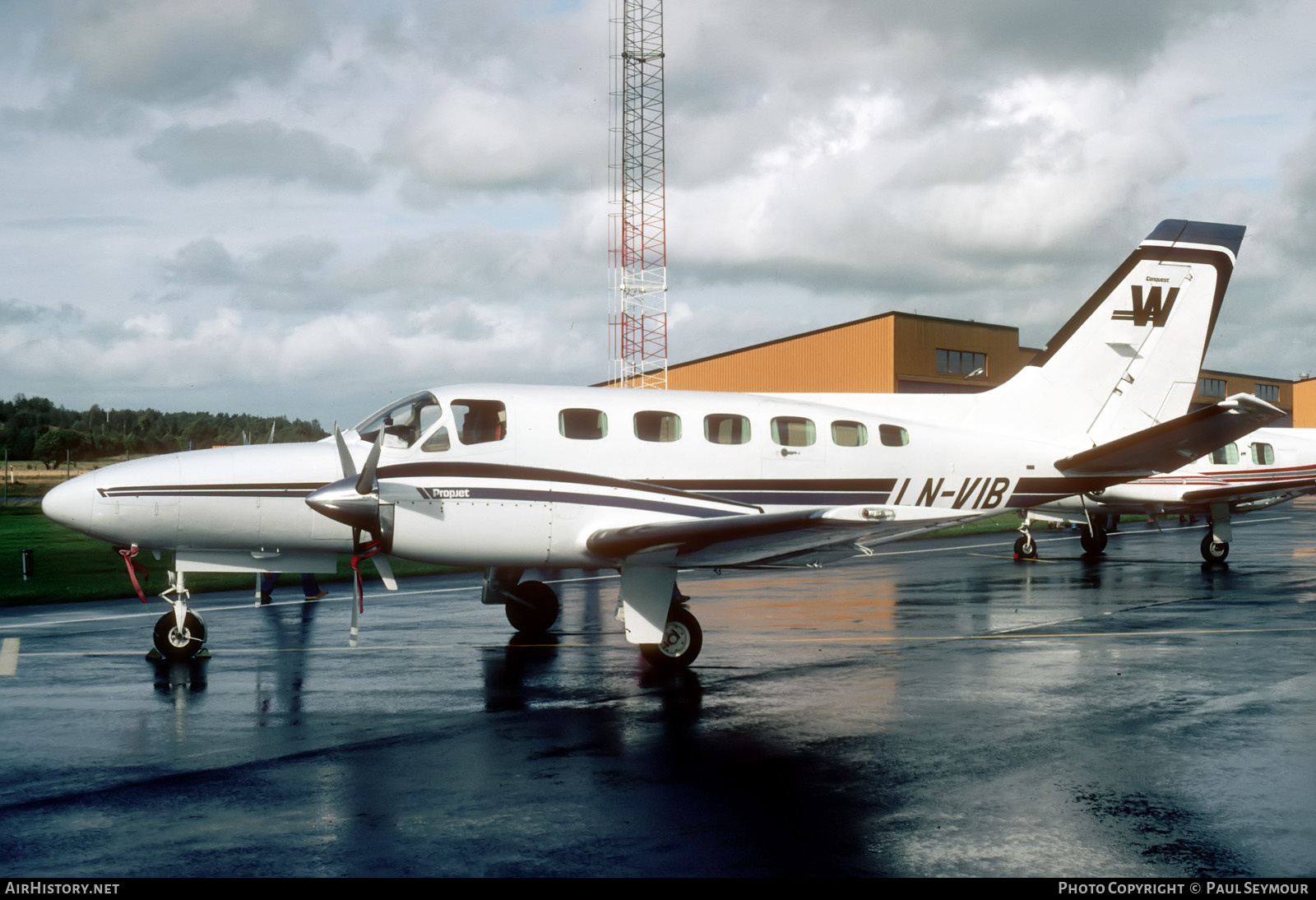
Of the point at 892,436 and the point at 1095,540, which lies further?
the point at 1095,540

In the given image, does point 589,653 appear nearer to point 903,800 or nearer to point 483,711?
point 483,711

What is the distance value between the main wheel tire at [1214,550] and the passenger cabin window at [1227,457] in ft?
8.52

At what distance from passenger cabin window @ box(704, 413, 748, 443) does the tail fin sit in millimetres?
4708

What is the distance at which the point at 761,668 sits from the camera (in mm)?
11695

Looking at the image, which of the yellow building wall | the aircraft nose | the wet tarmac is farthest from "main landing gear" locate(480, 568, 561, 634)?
the yellow building wall

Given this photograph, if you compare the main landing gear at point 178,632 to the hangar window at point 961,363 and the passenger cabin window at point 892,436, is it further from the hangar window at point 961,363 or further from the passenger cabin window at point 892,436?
the hangar window at point 961,363

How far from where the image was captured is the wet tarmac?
582cm

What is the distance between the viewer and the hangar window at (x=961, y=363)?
54094 millimetres

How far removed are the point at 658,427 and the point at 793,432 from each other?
74.5 inches

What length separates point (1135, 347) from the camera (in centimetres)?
1734

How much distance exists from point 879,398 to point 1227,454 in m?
13.8

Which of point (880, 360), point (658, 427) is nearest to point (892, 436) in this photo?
point (658, 427)

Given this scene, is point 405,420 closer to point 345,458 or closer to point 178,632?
point 345,458

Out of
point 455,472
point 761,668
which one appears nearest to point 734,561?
point 761,668
